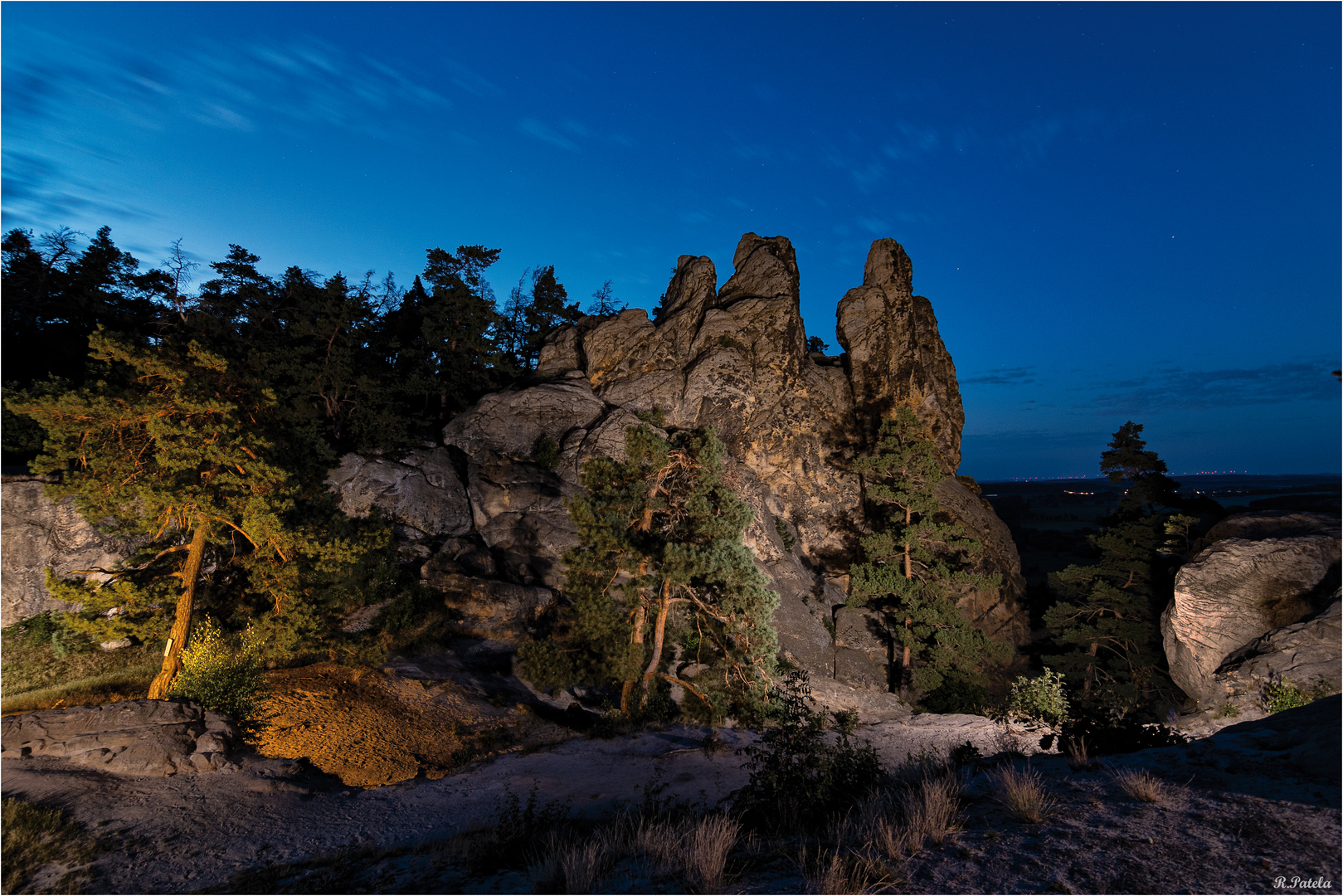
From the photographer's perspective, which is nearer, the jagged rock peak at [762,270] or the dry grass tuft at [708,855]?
the dry grass tuft at [708,855]

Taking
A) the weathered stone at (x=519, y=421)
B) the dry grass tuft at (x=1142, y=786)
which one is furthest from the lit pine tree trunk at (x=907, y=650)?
the dry grass tuft at (x=1142, y=786)

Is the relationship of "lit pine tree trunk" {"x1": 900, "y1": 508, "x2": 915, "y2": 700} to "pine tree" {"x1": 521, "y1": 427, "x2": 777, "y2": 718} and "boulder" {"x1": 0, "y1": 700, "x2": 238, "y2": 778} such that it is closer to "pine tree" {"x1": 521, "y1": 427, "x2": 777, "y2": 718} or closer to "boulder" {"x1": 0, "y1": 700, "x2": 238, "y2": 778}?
"pine tree" {"x1": 521, "y1": 427, "x2": 777, "y2": 718}

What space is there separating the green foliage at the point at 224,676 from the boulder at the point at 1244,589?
28.9m

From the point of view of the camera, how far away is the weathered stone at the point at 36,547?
15891mm

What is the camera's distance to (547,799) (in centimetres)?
1098

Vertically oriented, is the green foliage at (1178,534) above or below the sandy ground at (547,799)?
above

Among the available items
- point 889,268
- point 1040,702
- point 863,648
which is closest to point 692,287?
point 889,268

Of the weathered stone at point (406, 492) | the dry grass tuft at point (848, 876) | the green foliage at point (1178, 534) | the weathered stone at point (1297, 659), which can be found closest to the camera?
the dry grass tuft at point (848, 876)

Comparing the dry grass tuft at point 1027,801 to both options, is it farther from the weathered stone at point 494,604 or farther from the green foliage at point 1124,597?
the green foliage at point 1124,597

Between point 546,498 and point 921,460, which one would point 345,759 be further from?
point 921,460

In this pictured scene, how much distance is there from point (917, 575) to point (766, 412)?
601 inches

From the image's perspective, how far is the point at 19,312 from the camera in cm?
2672

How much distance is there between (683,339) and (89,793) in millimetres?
34512

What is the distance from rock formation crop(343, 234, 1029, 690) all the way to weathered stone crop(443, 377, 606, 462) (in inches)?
3.9
